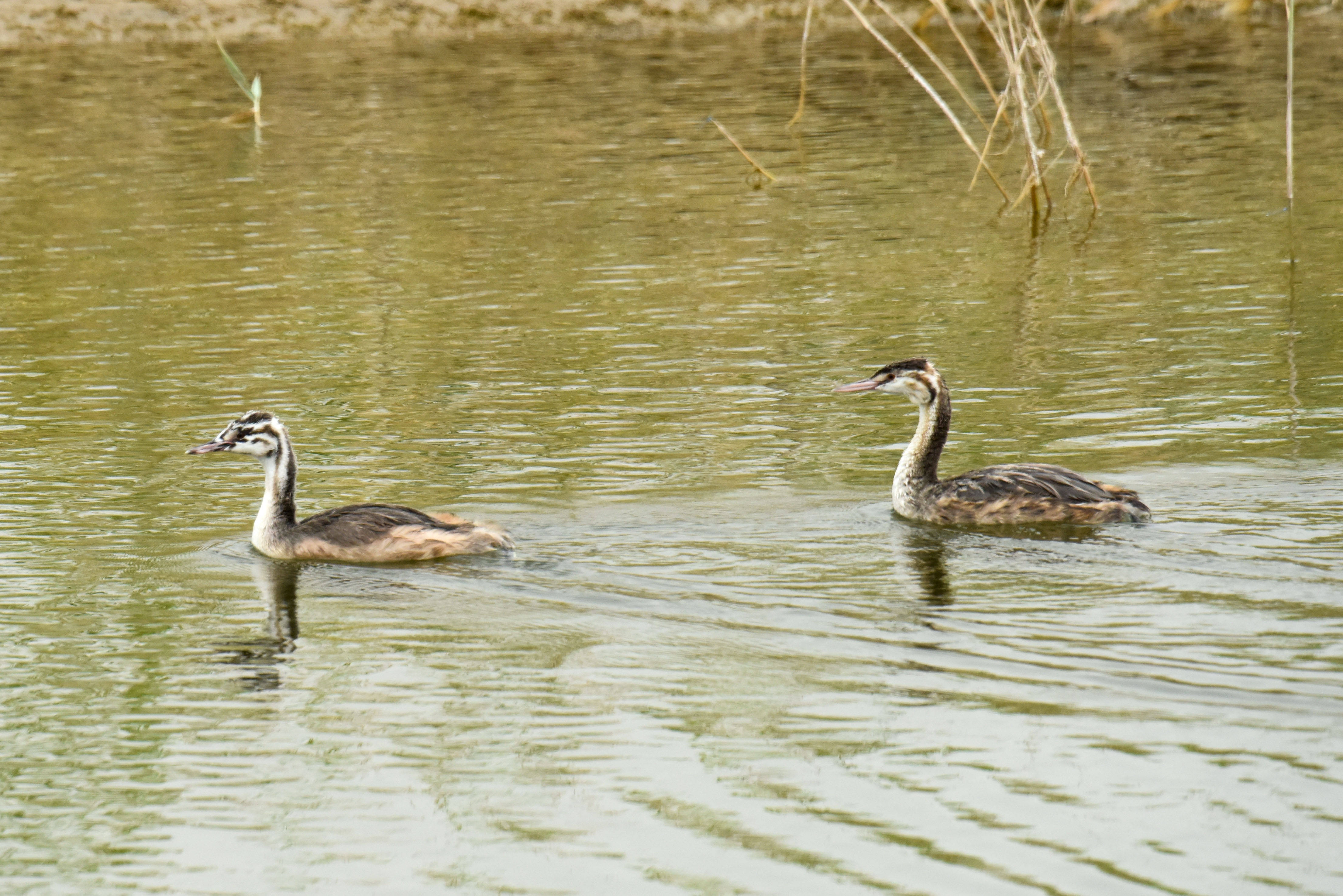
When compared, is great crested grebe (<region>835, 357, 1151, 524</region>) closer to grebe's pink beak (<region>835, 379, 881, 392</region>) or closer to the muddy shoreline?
grebe's pink beak (<region>835, 379, 881, 392</region>)

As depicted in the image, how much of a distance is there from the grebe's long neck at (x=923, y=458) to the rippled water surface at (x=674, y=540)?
30 cm

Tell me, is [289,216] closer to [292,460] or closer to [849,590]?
[292,460]

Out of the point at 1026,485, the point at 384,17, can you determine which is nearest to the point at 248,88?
the point at 384,17

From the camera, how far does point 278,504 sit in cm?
1161

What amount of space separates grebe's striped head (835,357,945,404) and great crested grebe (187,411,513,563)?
2.58 meters

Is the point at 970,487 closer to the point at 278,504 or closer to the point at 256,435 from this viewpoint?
the point at 278,504

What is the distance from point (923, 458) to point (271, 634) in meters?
4.08

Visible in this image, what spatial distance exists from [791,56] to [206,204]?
15.2 metres

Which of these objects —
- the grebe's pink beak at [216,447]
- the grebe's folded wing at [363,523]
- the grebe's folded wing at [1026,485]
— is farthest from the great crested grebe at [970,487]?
the grebe's pink beak at [216,447]

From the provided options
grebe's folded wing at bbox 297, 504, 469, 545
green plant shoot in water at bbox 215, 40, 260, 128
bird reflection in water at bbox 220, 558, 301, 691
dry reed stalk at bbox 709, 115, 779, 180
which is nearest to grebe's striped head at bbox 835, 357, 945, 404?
grebe's folded wing at bbox 297, 504, 469, 545

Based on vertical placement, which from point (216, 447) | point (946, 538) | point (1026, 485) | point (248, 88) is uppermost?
point (248, 88)

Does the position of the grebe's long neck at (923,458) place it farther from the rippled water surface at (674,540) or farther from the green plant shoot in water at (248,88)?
the green plant shoot in water at (248,88)

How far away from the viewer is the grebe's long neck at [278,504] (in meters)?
11.6

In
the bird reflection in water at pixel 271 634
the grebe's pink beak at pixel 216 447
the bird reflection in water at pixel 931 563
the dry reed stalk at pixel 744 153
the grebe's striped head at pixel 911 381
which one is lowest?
the bird reflection in water at pixel 271 634
